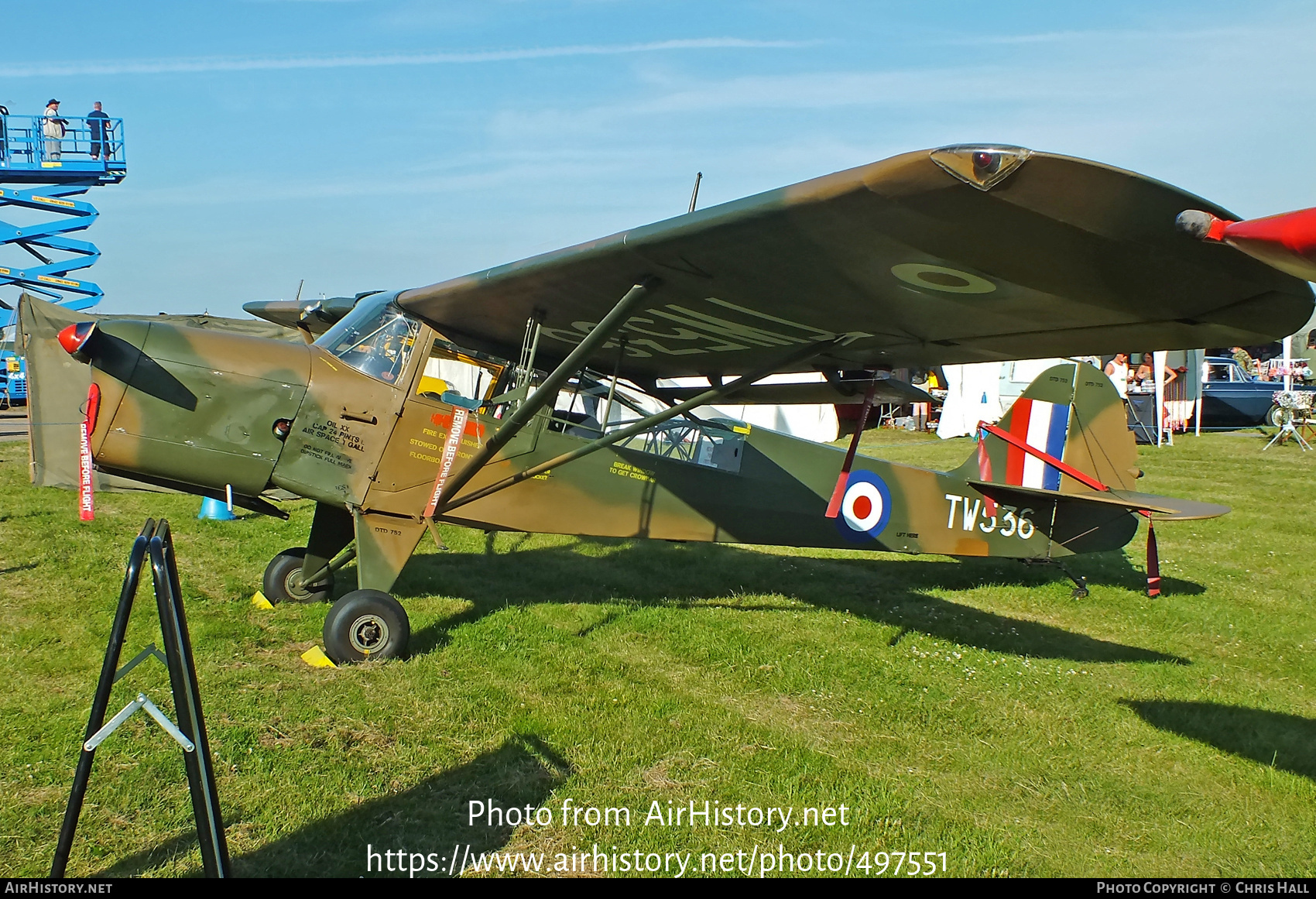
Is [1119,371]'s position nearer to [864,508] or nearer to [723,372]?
[864,508]

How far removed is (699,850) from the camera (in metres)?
3.47

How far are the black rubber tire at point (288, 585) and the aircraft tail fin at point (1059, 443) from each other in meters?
5.78

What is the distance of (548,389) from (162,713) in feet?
10.3

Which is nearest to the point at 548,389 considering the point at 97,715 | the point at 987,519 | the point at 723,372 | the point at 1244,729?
the point at 723,372

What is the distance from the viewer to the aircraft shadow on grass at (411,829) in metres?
3.19

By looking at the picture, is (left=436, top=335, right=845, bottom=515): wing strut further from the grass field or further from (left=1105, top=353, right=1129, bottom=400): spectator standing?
(left=1105, top=353, right=1129, bottom=400): spectator standing

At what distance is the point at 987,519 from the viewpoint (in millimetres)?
8086

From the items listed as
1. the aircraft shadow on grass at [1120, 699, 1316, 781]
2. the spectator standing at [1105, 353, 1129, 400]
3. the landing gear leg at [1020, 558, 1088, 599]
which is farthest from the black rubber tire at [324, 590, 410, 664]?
the spectator standing at [1105, 353, 1129, 400]

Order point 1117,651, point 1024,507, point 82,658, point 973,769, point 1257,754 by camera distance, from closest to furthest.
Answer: point 973,769, point 1257,754, point 82,658, point 1117,651, point 1024,507

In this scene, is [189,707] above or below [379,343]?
below

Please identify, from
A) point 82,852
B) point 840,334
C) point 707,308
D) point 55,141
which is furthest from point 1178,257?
point 55,141

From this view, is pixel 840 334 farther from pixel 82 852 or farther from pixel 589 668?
pixel 82 852
